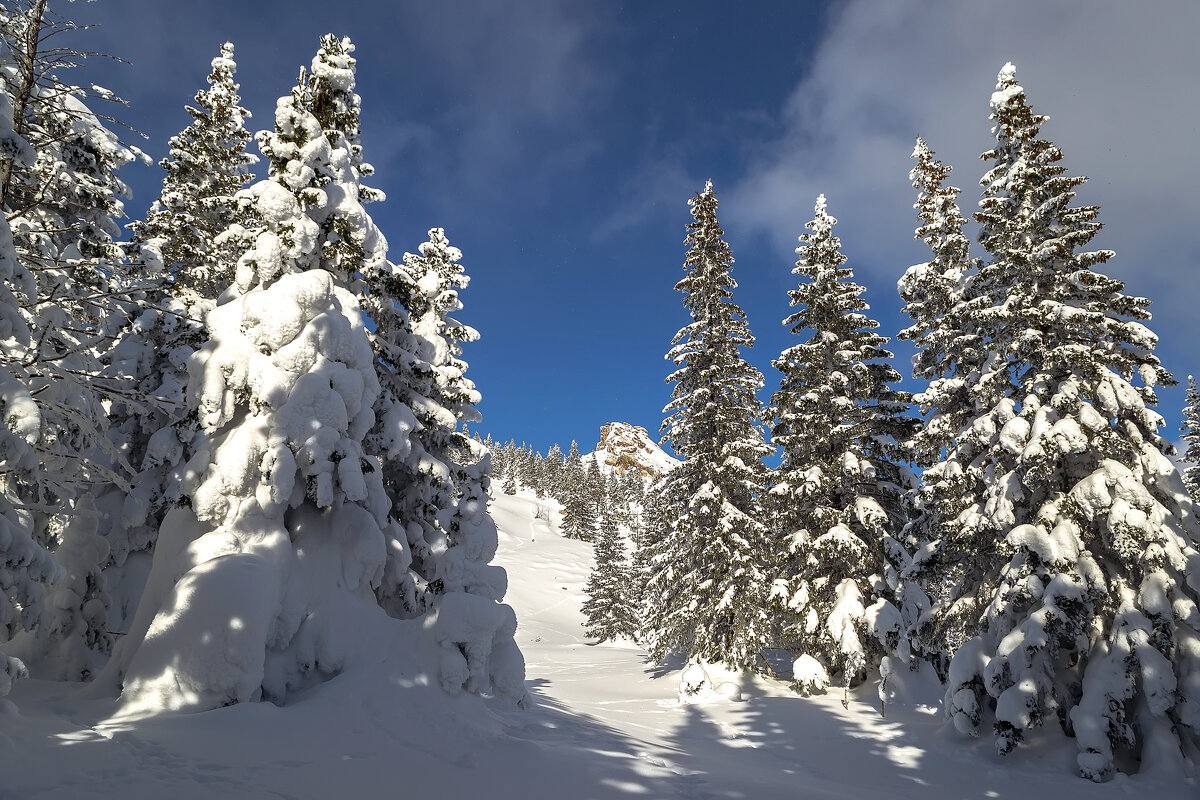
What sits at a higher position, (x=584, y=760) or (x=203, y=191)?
(x=203, y=191)

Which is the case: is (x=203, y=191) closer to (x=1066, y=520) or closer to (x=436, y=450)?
(x=436, y=450)

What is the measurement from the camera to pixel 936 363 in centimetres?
1806

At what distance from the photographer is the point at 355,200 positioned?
11789mm

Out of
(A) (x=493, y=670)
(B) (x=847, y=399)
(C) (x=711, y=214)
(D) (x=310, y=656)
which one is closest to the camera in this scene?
(D) (x=310, y=656)

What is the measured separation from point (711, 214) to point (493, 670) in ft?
57.3

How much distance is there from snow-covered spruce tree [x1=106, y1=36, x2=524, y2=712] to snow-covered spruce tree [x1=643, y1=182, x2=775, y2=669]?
9.03 metres

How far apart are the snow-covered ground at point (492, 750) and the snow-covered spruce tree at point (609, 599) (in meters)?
25.3

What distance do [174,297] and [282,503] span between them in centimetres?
852

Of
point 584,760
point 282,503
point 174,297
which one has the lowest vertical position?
point 584,760

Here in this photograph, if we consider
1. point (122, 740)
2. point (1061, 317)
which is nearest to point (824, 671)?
point (1061, 317)

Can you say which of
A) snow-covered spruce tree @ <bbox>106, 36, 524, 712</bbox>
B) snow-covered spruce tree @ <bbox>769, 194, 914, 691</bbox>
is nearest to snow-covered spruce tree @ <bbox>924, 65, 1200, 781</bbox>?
snow-covered spruce tree @ <bbox>769, 194, 914, 691</bbox>

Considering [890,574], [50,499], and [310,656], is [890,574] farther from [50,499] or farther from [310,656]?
[50,499]

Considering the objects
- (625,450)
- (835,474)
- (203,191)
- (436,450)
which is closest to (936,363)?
(835,474)

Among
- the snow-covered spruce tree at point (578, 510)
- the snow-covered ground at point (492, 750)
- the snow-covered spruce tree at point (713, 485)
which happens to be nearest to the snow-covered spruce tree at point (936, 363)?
the snow-covered ground at point (492, 750)
